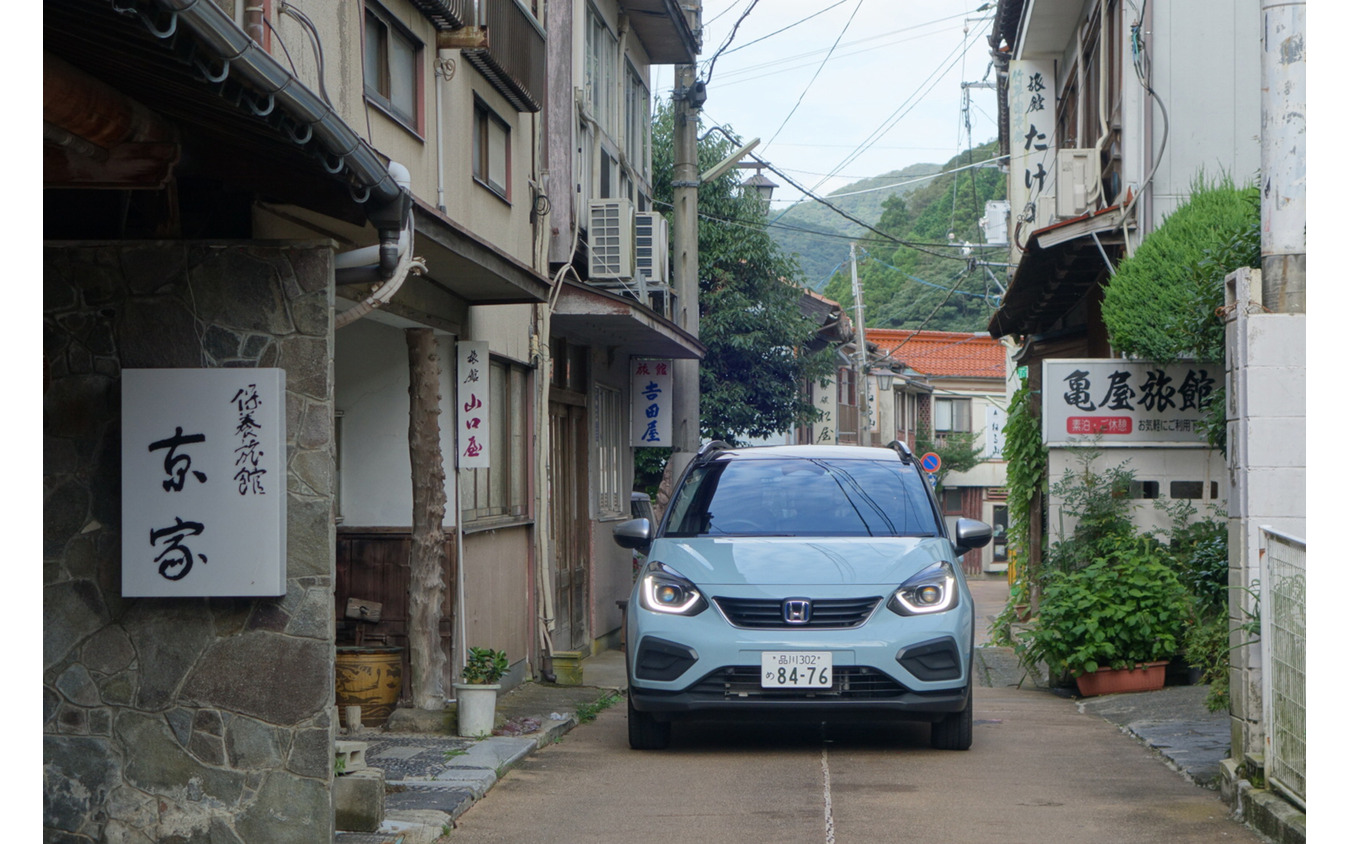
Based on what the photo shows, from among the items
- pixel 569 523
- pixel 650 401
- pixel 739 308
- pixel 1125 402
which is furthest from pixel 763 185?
pixel 1125 402

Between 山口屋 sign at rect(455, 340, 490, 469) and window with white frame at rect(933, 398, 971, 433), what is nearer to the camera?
山口屋 sign at rect(455, 340, 490, 469)

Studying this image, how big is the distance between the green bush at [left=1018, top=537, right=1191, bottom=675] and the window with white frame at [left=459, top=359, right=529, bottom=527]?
16.4 ft

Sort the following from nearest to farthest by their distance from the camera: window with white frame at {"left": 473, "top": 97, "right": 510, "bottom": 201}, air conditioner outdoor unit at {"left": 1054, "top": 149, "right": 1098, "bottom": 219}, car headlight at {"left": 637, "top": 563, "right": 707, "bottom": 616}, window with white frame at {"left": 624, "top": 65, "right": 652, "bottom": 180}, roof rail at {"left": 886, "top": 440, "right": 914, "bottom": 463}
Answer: car headlight at {"left": 637, "top": 563, "right": 707, "bottom": 616} → roof rail at {"left": 886, "top": 440, "right": 914, "bottom": 463} → window with white frame at {"left": 473, "top": 97, "right": 510, "bottom": 201} → air conditioner outdoor unit at {"left": 1054, "top": 149, "right": 1098, "bottom": 219} → window with white frame at {"left": 624, "top": 65, "right": 652, "bottom": 180}

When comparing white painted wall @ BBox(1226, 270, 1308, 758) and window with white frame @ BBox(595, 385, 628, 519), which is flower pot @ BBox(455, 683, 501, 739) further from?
window with white frame @ BBox(595, 385, 628, 519)

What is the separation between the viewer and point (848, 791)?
7910 millimetres

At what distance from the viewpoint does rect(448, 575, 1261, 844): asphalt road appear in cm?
695

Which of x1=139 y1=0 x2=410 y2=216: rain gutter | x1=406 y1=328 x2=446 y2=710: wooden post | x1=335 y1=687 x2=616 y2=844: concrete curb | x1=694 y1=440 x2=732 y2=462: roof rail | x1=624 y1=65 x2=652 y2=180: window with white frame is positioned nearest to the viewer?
x1=139 y1=0 x2=410 y2=216: rain gutter

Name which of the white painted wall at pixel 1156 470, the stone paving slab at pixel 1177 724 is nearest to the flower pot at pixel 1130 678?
the stone paving slab at pixel 1177 724

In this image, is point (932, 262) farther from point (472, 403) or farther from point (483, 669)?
point (483, 669)

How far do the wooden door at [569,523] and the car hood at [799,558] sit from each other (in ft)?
21.9

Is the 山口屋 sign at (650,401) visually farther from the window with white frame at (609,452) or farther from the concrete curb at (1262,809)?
the concrete curb at (1262,809)

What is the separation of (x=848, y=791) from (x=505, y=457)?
6.77 m

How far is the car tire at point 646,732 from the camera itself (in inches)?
365

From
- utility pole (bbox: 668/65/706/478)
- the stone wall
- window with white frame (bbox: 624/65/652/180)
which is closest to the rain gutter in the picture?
the stone wall
